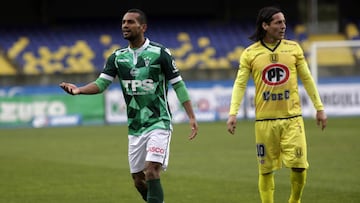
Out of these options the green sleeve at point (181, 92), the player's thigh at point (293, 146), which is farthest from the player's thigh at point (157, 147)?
the player's thigh at point (293, 146)

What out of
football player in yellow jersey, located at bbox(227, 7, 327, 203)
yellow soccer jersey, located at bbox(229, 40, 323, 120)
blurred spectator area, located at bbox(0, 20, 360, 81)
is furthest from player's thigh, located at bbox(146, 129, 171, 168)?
blurred spectator area, located at bbox(0, 20, 360, 81)

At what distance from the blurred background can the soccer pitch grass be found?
4.86 metres

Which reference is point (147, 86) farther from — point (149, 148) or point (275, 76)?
point (275, 76)

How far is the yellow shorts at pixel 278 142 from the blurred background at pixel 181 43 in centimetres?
2095

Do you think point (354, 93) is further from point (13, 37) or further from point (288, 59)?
point (288, 59)

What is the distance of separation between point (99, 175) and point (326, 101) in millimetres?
17386

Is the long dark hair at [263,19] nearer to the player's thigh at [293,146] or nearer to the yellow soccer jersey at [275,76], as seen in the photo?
the yellow soccer jersey at [275,76]

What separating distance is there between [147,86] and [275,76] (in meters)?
1.48

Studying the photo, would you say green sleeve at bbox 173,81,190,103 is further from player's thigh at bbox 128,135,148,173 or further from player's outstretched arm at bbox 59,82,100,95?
player's outstretched arm at bbox 59,82,100,95

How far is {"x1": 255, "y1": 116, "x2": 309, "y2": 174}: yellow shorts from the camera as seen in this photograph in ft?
31.5

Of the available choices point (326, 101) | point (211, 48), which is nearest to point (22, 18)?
point (211, 48)

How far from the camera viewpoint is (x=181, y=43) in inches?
1634

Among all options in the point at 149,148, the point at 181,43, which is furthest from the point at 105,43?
the point at 149,148

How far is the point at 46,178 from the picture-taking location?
14.8m
